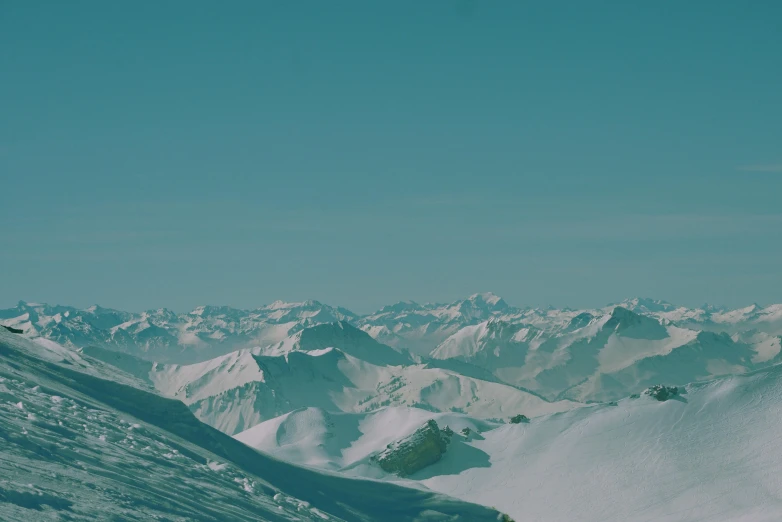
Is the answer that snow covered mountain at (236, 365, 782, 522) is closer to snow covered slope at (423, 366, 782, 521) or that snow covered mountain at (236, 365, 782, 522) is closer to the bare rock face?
snow covered slope at (423, 366, 782, 521)

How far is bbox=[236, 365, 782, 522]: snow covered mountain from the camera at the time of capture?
13475 centimetres

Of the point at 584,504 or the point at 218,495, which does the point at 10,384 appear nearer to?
the point at 218,495

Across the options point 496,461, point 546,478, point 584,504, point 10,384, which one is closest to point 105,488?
point 10,384

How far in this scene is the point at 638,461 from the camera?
153 metres

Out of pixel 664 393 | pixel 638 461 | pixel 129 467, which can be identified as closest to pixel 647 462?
pixel 638 461

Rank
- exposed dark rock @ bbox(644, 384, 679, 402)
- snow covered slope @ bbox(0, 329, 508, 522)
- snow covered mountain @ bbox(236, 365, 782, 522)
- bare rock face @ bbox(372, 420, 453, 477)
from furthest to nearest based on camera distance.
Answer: bare rock face @ bbox(372, 420, 453, 477) < exposed dark rock @ bbox(644, 384, 679, 402) < snow covered mountain @ bbox(236, 365, 782, 522) < snow covered slope @ bbox(0, 329, 508, 522)

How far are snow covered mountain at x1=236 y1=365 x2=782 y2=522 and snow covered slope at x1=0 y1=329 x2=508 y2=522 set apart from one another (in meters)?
30.1

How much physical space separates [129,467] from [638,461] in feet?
352

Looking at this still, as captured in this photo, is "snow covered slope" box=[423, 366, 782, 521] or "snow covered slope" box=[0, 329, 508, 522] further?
"snow covered slope" box=[423, 366, 782, 521]

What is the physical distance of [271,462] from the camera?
113188 millimetres

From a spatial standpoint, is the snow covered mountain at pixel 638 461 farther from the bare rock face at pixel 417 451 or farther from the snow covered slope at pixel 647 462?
the bare rock face at pixel 417 451

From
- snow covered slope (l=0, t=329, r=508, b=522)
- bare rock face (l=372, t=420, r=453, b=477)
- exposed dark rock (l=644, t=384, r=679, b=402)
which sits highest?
exposed dark rock (l=644, t=384, r=679, b=402)

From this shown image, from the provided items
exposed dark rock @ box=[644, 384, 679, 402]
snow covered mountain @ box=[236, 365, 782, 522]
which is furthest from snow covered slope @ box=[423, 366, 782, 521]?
exposed dark rock @ box=[644, 384, 679, 402]

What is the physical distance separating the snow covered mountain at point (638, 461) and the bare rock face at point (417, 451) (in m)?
1.90
